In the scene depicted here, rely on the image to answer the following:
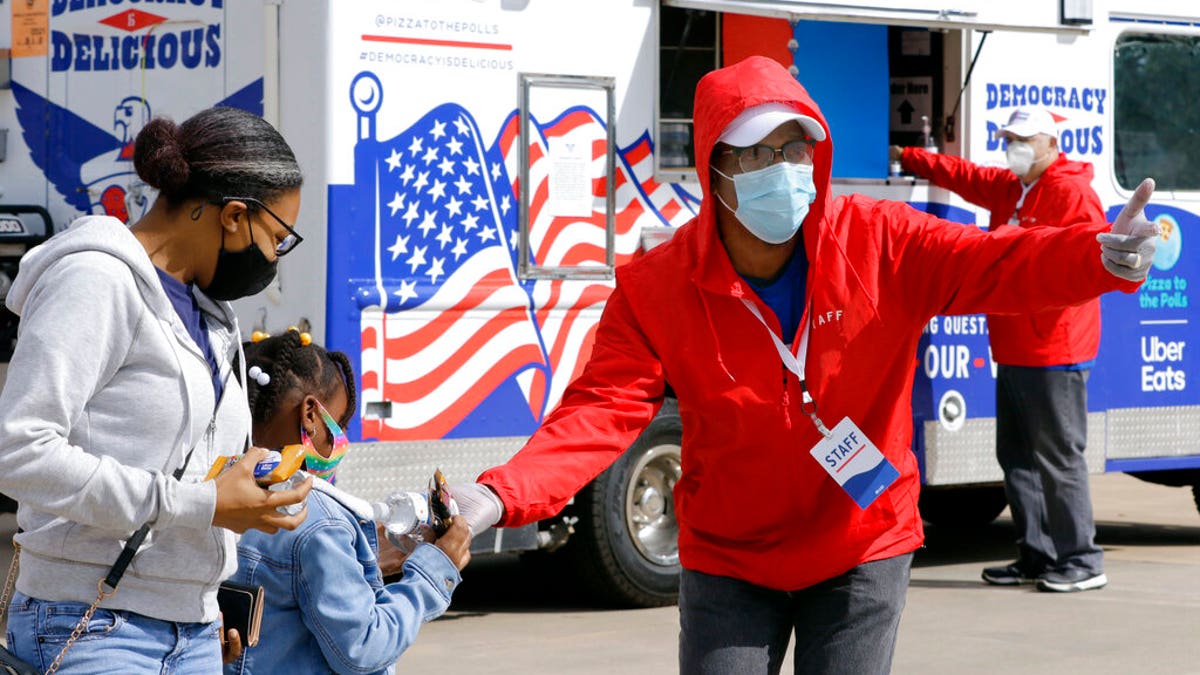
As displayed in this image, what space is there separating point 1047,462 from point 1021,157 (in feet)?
4.55

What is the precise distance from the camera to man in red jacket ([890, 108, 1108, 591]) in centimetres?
838

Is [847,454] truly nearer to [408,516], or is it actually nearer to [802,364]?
[802,364]

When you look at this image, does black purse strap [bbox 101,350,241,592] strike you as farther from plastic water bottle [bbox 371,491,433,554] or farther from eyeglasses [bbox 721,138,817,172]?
eyeglasses [bbox 721,138,817,172]

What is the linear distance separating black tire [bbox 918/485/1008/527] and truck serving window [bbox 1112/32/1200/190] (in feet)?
6.88

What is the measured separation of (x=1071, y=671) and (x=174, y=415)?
4.67 m

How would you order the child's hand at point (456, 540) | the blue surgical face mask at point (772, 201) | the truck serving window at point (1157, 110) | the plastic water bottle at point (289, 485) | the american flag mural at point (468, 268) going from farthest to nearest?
the truck serving window at point (1157, 110)
the american flag mural at point (468, 268)
the blue surgical face mask at point (772, 201)
the child's hand at point (456, 540)
the plastic water bottle at point (289, 485)

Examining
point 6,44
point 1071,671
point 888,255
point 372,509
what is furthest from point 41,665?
point 6,44

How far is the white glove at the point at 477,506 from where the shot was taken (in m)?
3.46

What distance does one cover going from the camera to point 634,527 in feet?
25.9

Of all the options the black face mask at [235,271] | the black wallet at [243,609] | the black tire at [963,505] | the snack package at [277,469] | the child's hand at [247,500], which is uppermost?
the black face mask at [235,271]

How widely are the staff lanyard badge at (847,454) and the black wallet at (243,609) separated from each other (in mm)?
1138

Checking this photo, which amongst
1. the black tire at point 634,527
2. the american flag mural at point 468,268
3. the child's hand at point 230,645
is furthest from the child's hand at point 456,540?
the black tire at point 634,527

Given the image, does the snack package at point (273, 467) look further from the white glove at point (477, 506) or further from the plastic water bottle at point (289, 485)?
the white glove at point (477, 506)

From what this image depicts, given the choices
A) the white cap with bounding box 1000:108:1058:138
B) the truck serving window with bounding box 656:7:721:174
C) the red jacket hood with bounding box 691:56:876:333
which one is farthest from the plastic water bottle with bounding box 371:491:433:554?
the white cap with bounding box 1000:108:1058:138
